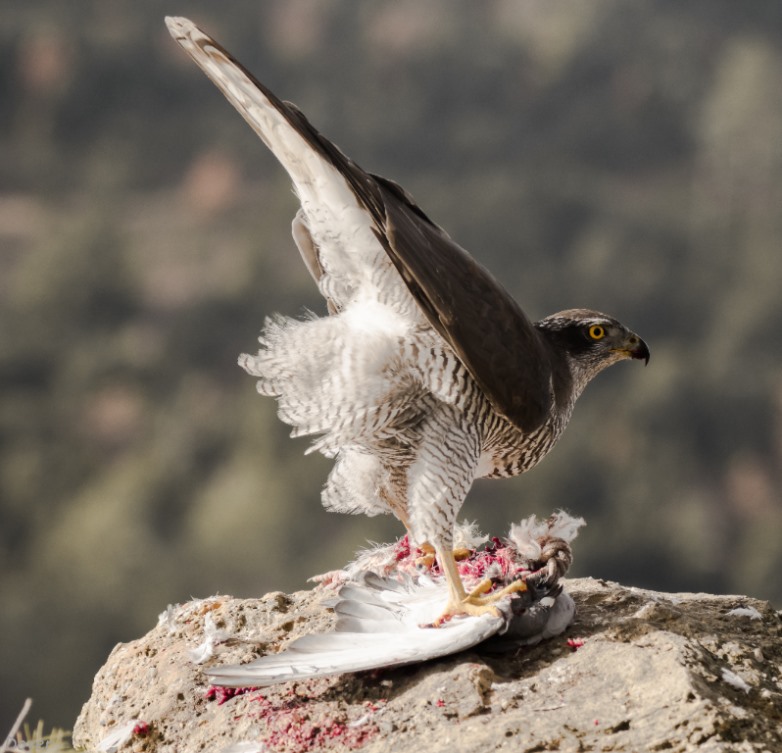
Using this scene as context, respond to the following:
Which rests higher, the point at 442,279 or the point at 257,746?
the point at 442,279

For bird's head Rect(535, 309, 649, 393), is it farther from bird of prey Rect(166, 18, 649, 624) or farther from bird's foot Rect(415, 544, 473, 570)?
bird's foot Rect(415, 544, 473, 570)

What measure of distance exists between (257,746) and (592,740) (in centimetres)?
67

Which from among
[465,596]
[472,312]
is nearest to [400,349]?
[472,312]

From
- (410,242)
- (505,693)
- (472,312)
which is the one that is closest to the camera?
(505,693)

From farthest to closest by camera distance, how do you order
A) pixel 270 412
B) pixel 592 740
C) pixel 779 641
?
1. pixel 270 412
2. pixel 779 641
3. pixel 592 740

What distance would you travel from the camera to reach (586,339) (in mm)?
2676

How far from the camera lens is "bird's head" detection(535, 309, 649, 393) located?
2664 mm

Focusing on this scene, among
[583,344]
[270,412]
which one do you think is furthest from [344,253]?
[270,412]

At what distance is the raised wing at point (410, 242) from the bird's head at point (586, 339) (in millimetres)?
253

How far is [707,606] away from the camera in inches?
97.0

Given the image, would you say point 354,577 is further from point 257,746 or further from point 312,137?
point 312,137

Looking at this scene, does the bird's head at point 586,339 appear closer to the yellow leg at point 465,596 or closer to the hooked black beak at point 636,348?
the hooked black beak at point 636,348

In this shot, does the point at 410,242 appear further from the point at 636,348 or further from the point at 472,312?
the point at 636,348

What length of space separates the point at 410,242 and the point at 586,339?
80 centimetres
